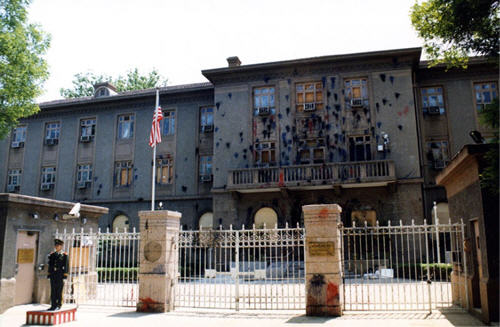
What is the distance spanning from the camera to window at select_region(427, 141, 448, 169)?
85.3 feet

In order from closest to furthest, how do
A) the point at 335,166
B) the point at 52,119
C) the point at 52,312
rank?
the point at 52,312, the point at 335,166, the point at 52,119

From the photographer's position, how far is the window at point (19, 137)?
112 ft

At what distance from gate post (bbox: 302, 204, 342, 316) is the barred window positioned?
20958 millimetres

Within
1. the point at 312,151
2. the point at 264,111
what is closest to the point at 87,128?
the point at 264,111

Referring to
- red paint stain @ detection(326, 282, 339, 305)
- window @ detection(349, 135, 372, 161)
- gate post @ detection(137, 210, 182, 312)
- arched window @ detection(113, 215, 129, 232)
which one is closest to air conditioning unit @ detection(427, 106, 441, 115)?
window @ detection(349, 135, 372, 161)

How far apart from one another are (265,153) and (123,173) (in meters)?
10.7

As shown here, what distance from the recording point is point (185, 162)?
29.9 meters

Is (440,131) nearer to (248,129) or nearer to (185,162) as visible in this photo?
(248,129)

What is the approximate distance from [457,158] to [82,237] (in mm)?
10657

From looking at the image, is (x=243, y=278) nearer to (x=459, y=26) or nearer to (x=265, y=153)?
(x=459, y=26)

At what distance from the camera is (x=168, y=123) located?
31.0 metres

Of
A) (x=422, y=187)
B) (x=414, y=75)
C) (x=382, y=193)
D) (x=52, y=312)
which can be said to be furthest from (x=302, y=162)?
(x=52, y=312)

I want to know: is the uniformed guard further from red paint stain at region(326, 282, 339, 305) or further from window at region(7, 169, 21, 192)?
window at region(7, 169, 21, 192)

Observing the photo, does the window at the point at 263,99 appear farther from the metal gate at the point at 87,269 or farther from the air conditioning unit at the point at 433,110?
the metal gate at the point at 87,269
